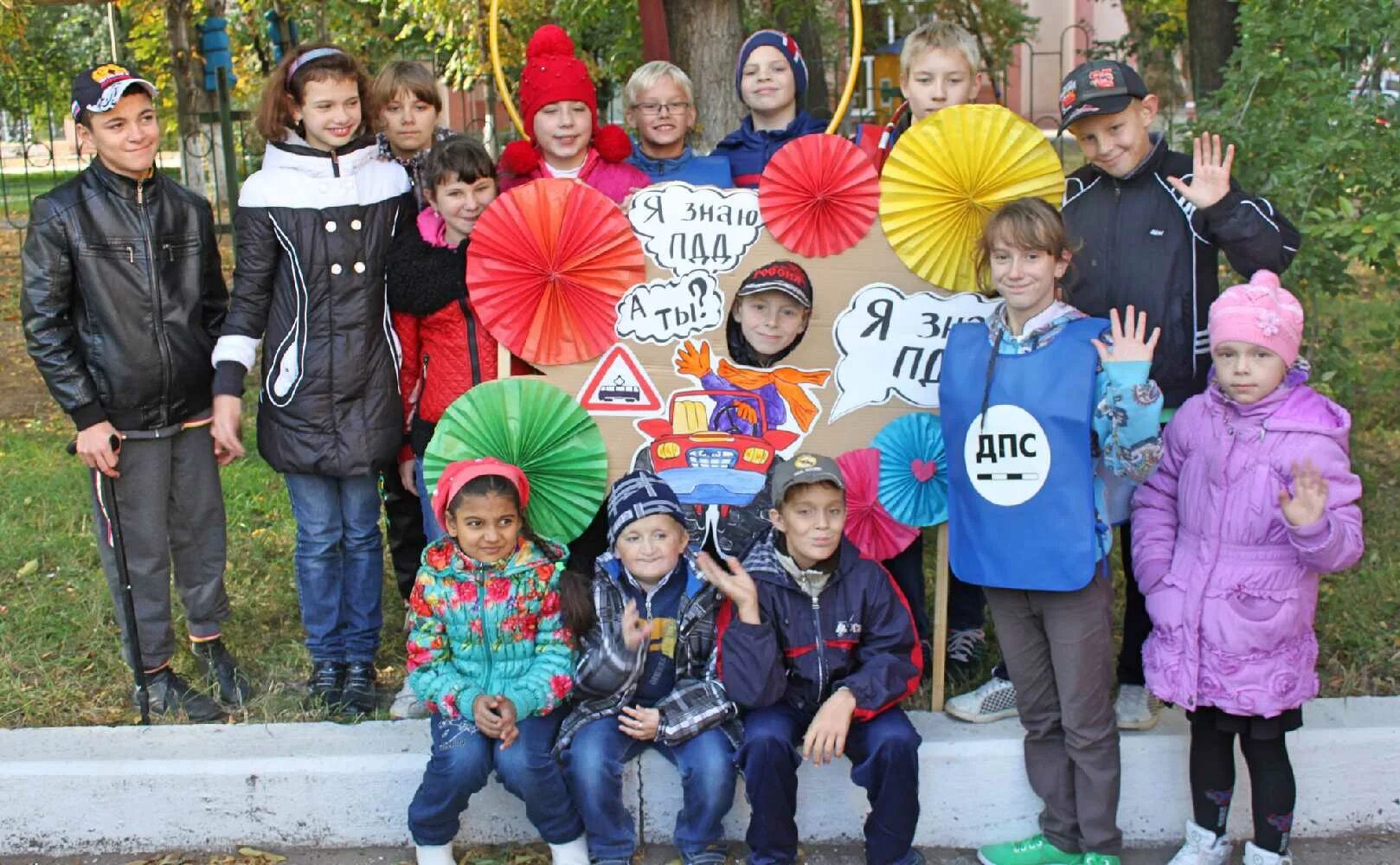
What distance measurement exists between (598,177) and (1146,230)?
1603mm

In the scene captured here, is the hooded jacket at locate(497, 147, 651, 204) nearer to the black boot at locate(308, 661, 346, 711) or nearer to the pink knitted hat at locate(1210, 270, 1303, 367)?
the black boot at locate(308, 661, 346, 711)

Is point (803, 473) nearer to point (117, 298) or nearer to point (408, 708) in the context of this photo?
point (408, 708)

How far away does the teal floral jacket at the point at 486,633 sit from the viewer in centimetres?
352

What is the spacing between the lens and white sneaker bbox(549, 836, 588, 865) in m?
3.52

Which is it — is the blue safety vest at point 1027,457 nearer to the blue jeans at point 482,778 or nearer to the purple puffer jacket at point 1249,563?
the purple puffer jacket at point 1249,563

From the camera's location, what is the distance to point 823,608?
3512 millimetres

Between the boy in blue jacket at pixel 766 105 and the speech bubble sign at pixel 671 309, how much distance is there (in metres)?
0.44

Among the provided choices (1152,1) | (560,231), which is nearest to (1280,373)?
(560,231)

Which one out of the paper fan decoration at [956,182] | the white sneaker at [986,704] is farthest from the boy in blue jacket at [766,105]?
the white sneaker at [986,704]

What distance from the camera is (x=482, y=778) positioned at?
3.48 meters

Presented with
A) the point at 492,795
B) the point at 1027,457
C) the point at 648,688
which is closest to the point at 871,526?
the point at 1027,457

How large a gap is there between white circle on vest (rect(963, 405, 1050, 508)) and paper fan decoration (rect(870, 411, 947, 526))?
426 mm

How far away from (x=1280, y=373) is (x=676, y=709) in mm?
1688

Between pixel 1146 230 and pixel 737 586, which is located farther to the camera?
pixel 1146 230
